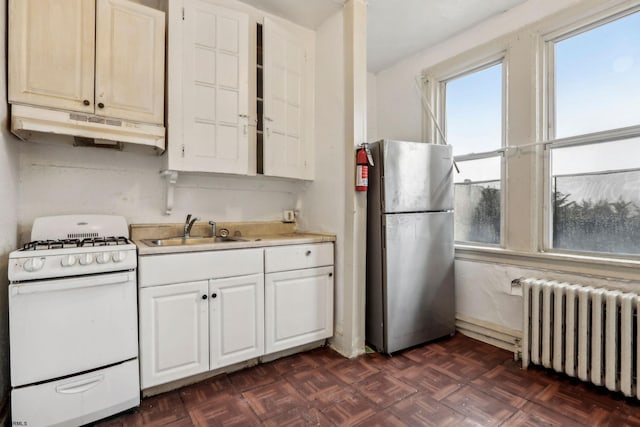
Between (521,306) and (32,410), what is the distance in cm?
A: 297

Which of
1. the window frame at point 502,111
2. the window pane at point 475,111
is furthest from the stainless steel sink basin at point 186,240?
the window pane at point 475,111

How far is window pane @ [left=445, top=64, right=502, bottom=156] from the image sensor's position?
8.66 ft

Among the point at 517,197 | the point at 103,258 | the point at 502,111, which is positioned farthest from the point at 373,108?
the point at 103,258

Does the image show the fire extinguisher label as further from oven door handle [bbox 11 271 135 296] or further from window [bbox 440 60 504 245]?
oven door handle [bbox 11 271 135 296]

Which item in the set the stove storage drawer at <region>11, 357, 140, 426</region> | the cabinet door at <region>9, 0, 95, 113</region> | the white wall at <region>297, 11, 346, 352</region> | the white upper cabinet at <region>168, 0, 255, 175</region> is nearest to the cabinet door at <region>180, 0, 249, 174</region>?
the white upper cabinet at <region>168, 0, 255, 175</region>

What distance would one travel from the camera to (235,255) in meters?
1.98

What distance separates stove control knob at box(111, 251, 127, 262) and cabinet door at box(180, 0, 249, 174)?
692 millimetres

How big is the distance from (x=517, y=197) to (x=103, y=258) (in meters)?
2.73

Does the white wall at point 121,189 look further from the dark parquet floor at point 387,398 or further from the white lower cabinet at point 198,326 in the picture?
the dark parquet floor at point 387,398

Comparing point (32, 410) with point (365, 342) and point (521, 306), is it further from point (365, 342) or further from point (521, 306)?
point (521, 306)

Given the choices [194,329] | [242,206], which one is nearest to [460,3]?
[242,206]

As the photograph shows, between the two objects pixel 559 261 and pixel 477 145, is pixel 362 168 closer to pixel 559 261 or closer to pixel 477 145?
pixel 477 145

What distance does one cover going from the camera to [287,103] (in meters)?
2.46

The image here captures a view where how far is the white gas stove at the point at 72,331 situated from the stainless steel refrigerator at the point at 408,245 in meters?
1.56
